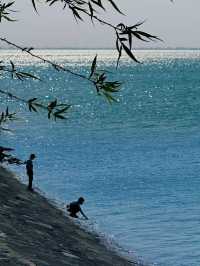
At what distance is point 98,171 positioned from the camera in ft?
161

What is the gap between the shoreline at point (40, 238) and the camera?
15.7m

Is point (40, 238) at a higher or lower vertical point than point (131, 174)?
lower

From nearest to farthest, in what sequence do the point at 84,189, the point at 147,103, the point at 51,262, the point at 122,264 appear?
the point at 51,262 < the point at 122,264 < the point at 84,189 < the point at 147,103

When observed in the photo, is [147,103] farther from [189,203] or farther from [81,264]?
[81,264]

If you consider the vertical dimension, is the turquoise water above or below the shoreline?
above

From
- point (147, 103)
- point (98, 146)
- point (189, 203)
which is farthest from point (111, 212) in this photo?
point (147, 103)

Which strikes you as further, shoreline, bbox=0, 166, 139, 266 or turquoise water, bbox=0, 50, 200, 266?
turquoise water, bbox=0, 50, 200, 266

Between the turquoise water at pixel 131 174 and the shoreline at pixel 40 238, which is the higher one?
the turquoise water at pixel 131 174

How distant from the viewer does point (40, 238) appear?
1933 centimetres

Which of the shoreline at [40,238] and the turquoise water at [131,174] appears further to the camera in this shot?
the turquoise water at [131,174]

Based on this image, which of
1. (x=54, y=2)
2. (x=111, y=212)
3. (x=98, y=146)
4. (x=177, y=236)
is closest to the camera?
(x=54, y=2)

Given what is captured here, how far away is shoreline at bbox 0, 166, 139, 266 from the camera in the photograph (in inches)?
618

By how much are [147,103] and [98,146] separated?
234 feet

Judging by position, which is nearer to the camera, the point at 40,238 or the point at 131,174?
the point at 40,238
